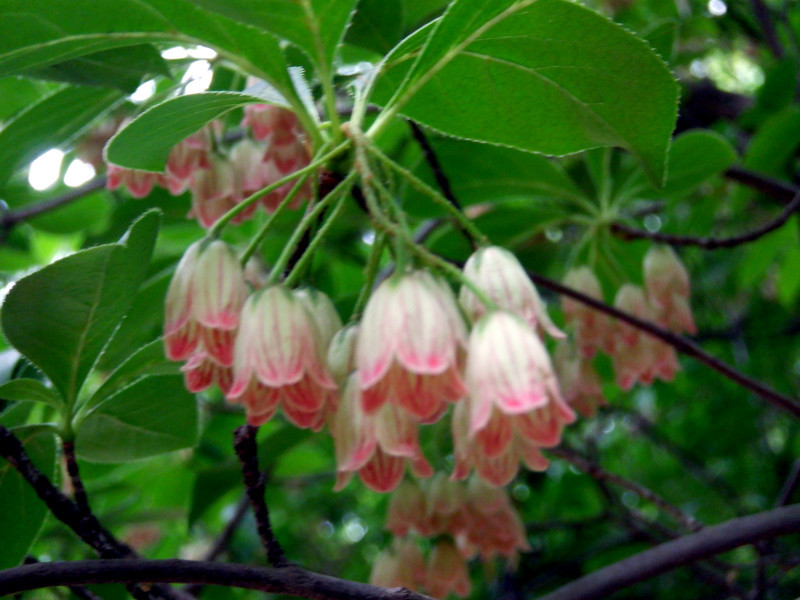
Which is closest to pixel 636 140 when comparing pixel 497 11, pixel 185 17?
pixel 497 11

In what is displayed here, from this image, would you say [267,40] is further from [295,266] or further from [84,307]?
[84,307]

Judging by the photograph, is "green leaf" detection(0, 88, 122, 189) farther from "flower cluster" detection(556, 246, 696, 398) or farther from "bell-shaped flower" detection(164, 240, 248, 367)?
"flower cluster" detection(556, 246, 696, 398)

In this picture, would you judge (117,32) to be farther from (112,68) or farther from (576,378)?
(576,378)

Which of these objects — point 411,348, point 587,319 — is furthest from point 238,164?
point 587,319

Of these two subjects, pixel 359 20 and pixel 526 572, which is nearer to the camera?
pixel 359 20

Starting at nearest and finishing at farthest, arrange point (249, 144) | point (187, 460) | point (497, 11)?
1. point (497, 11)
2. point (249, 144)
3. point (187, 460)

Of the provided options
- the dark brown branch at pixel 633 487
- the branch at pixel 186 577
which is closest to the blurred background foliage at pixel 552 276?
the dark brown branch at pixel 633 487

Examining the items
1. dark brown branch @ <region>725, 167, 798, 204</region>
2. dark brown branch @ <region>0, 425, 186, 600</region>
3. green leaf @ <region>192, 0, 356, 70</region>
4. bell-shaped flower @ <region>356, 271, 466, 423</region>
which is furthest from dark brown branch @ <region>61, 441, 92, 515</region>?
dark brown branch @ <region>725, 167, 798, 204</region>
